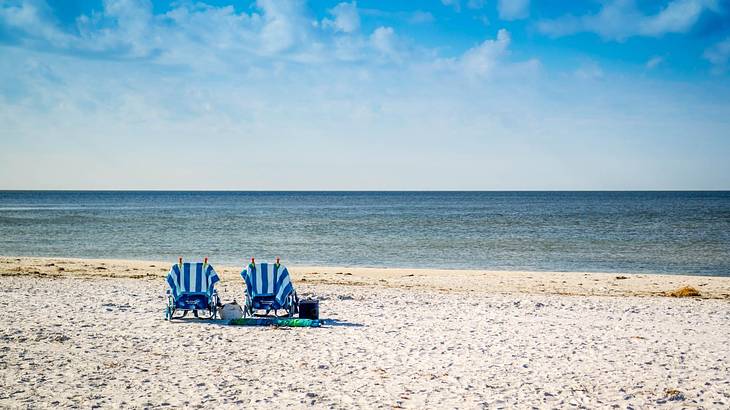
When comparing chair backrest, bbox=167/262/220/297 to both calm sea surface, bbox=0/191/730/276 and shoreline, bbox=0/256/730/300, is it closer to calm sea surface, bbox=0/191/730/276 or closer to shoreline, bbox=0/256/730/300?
shoreline, bbox=0/256/730/300

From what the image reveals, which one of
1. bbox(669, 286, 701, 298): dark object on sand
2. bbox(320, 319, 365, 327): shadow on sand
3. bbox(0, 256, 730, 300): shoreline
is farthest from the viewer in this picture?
bbox(0, 256, 730, 300): shoreline

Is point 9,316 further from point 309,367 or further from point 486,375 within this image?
point 486,375

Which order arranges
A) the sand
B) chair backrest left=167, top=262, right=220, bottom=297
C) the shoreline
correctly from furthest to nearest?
1. the shoreline
2. chair backrest left=167, top=262, right=220, bottom=297
3. the sand

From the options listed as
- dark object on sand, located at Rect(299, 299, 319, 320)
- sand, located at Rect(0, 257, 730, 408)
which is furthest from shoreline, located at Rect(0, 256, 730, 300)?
dark object on sand, located at Rect(299, 299, 319, 320)

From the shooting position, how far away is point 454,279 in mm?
18719

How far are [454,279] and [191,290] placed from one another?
9.29m

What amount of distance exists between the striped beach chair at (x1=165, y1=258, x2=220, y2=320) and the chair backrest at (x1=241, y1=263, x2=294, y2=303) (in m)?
0.54

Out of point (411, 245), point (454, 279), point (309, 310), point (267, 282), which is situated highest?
point (267, 282)

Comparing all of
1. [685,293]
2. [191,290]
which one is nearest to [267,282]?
[191,290]

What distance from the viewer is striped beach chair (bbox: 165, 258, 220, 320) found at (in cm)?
1095

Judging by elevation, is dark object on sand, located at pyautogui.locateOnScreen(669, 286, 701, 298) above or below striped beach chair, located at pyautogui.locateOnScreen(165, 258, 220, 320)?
below

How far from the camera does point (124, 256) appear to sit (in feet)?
89.1

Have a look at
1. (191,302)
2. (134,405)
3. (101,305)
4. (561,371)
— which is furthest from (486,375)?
(101,305)

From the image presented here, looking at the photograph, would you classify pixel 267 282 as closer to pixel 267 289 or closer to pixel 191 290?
pixel 267 289
